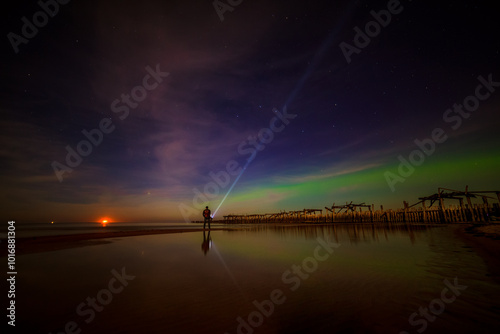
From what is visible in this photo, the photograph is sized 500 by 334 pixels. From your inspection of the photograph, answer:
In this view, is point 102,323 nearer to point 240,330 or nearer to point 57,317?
point 57,317

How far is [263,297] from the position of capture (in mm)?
4812

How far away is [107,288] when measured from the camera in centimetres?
546

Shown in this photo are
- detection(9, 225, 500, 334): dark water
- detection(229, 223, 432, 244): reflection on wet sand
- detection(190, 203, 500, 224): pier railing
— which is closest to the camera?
detection(9, 225, 500, 334): dark water

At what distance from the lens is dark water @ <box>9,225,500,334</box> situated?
138 inches

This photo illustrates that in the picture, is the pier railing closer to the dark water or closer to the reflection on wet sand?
the reflection on wet sand

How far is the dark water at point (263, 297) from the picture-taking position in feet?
11.5

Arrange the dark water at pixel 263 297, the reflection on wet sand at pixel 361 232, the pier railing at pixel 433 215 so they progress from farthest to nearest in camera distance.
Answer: the pier railing at pixel 433 215 < the reflection on wet sand at pixel 361 232 < the dark water at pixel 263 297

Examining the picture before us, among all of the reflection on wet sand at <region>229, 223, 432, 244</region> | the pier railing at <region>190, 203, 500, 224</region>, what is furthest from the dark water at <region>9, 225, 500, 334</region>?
the pier railing at <region>190, 203, 500, 224</region>

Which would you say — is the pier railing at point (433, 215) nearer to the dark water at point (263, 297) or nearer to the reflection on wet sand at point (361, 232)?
the reflection on wet sand at point (361, 232)

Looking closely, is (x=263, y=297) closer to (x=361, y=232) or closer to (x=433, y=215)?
(x=361, y=232)

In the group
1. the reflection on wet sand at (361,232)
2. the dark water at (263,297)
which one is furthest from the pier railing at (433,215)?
the dark water at (263,297)

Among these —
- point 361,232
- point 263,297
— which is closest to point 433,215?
point 361,232

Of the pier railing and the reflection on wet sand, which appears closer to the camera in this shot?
the reflection on wet sand

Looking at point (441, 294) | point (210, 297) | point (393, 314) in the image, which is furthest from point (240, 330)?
point (441, 294)
